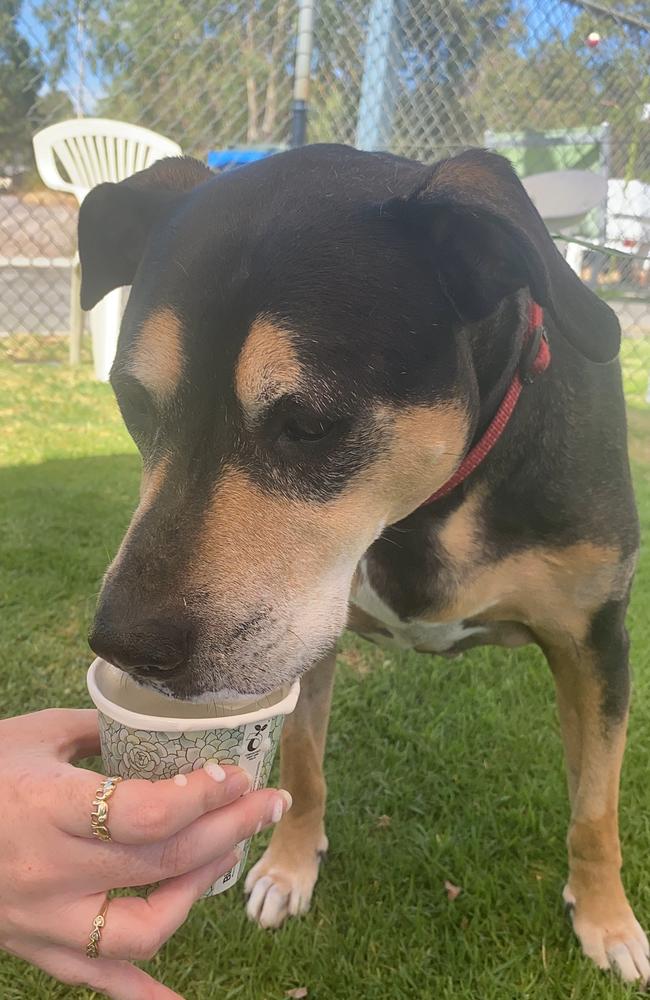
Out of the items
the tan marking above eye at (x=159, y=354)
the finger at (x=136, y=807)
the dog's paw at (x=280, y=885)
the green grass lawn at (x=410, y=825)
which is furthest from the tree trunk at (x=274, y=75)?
the finger at (x=136, y=807)

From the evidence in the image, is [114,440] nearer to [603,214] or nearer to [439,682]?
[439,682]

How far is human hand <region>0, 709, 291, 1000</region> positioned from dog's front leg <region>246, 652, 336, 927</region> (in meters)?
0.94

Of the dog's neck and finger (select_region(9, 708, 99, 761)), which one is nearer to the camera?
finger (select_region(9, 708, 99, 761))

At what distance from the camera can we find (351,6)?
6.41 m

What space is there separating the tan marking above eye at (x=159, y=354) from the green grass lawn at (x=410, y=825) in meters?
1.32

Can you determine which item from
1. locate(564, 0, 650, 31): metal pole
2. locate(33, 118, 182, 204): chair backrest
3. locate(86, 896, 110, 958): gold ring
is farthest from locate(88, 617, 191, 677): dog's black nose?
locate(564, 0, 650, 31): metal pole

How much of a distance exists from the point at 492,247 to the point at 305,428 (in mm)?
518

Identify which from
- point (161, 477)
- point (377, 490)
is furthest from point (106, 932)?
point (377, 490)

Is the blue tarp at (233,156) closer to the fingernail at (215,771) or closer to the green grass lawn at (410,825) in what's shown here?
the green grass lawn at (410,825)

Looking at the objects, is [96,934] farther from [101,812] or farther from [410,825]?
[410,825]

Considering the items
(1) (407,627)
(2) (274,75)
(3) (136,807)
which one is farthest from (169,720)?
(2) (274,75)

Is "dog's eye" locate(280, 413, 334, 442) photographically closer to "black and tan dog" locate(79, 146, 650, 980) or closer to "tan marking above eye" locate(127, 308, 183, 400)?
"black and tan dog" locate(79, 146, 650, 980)

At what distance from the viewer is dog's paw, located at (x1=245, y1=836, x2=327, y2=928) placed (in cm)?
217

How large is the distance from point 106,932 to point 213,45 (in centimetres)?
694
